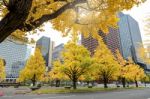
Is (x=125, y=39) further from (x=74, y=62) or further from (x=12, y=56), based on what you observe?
(x=74, y=62)

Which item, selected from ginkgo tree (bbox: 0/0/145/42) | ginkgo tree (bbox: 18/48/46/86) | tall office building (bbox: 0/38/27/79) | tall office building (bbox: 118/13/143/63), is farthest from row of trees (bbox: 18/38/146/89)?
tall office building (bbox: 0/38/27/79)

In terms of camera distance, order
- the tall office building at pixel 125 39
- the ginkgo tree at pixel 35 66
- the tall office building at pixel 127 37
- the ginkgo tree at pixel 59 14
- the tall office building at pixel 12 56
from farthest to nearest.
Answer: the tall office building at pixel 12 56, the tall office building at pixel 127 37, the tall office building at pixel 125 39, the ginkgo tree at pixel 35 66, the ginkgo tree at pixel 59 14

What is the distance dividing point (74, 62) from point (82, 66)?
1.24 meters

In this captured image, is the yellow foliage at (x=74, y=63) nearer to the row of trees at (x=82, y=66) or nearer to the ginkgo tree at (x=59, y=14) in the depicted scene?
the row of trees at (x=82, y=66)

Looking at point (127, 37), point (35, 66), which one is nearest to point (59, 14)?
point (35, 66)

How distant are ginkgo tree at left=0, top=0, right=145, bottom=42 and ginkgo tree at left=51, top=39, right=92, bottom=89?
762 inches

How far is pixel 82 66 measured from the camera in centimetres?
2547

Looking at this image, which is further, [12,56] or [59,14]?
[12,56]

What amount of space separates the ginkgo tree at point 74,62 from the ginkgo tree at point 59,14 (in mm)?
19359

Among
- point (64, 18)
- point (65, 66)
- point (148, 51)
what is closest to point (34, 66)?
point (65, 66)

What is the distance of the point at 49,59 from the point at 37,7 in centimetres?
12571

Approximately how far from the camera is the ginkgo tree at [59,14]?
10.6ft

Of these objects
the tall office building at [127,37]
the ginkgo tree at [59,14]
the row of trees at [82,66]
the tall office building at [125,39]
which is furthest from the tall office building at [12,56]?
the ginkgo tree at [59,14]

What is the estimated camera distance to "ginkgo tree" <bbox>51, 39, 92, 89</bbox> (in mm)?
25469
